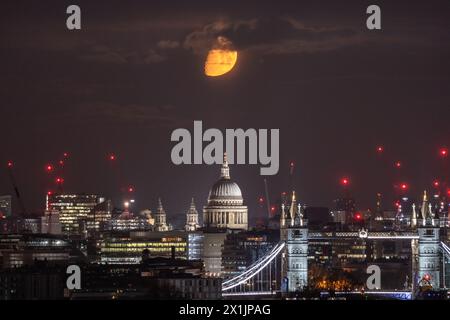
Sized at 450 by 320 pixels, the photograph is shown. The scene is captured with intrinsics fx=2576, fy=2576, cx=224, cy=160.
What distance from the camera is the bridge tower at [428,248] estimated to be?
122 metres

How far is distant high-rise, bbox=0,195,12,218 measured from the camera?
6315 inches

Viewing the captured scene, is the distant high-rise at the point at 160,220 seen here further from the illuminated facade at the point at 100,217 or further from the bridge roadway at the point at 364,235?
the bridge roadway at the point at 364,235

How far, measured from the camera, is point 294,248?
126 metres

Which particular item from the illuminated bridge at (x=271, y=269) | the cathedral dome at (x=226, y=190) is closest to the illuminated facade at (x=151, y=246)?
the cathedral dome at (x=226, y=190)

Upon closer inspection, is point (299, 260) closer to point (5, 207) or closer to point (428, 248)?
point (428, 248)

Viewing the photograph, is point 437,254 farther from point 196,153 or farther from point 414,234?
point 196,153

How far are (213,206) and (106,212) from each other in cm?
1253

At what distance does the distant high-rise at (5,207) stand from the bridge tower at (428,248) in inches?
1520

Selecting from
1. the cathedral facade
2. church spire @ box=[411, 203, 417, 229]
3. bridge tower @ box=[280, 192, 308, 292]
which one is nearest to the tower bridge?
bridge tower @ box=[280, 192, 308, 292]

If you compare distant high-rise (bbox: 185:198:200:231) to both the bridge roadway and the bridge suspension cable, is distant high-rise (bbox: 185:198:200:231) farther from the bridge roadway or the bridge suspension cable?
the bridge suspension cable

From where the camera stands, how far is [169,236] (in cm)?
15662

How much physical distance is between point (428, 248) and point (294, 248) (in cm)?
654

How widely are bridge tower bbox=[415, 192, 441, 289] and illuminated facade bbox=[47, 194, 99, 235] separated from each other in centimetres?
4159

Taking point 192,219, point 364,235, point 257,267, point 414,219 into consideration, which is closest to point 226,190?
point 192,219
